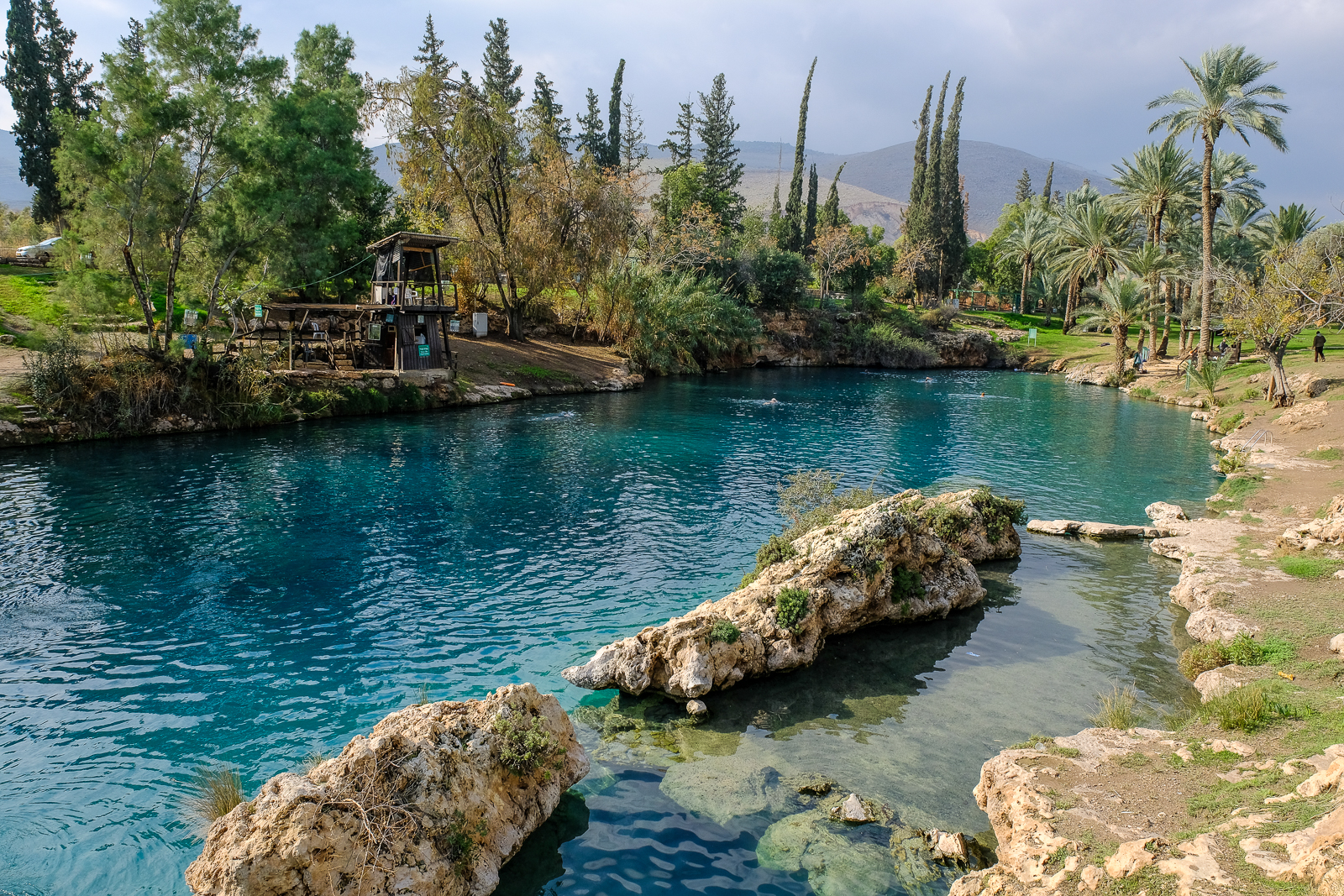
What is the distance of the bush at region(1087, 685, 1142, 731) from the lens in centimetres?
1134

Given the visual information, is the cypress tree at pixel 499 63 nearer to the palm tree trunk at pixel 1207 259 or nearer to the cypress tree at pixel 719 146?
the cypress tree at pixel 719 146

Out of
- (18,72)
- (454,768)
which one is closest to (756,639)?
(454,768)

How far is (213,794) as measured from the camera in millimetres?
9906

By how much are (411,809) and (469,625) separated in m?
7.86

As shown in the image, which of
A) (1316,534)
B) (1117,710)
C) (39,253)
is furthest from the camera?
(39,253)

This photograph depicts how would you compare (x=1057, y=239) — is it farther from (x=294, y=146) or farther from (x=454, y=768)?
(x=454, y=768)

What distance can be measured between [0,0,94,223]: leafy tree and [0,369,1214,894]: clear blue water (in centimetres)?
4214

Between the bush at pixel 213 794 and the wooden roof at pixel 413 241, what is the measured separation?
35643mm

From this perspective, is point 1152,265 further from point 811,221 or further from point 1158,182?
point 811,221

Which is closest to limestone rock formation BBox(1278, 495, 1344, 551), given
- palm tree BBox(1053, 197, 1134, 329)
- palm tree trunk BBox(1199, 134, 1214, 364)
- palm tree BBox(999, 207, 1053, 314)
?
palm tree trunk BBox(1199, 134, 1214, 364)

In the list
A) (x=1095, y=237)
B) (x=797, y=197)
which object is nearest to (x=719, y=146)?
(x=797, y=197)

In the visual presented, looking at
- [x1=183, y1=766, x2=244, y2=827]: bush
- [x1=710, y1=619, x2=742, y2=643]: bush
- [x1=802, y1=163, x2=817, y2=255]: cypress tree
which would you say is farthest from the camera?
[x1=802, y1=163, x2=817, y2=255]: cypress tree

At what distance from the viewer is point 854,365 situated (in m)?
77.4

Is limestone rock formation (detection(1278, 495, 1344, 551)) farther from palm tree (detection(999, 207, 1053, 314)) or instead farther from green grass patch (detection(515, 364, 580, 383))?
palm tree (detection(999, 207, 1053, 314))
